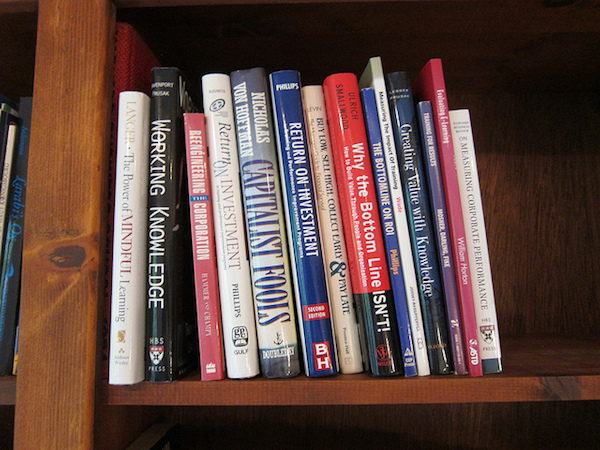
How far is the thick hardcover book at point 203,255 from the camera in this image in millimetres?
462

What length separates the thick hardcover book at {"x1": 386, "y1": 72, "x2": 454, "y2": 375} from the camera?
0.47m

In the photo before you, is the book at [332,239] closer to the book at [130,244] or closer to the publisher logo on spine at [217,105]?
the publisher logo on spine at [217,105]

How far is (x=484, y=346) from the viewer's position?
1.56 ft

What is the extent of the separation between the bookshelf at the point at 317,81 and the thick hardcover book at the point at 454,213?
55 millimetres

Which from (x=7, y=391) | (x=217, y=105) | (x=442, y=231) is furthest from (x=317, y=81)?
(x=7, y=391)

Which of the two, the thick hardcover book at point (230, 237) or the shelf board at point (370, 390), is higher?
the thick hardcover book at point (230, 237)

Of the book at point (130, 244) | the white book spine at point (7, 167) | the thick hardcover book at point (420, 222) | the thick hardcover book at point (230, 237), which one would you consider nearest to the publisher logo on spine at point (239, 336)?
the thick hardcover book at point (230, 237)

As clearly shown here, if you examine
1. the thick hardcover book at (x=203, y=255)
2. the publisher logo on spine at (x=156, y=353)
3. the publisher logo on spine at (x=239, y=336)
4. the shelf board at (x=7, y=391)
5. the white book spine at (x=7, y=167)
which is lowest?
the shelf board at (x=7, y=391)

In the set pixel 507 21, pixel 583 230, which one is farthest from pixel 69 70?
pixel 583 230

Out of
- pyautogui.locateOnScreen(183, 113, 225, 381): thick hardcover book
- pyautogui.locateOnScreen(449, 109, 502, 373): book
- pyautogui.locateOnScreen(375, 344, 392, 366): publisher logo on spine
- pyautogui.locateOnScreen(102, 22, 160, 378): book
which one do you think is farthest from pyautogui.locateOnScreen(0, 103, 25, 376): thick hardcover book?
pyautogui.locateOnScreen(449, 109, 502, 373): book

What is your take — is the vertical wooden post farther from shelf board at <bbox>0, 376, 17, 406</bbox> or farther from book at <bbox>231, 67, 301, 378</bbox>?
book at <bbox>231, 67, 301, 378</bbox>

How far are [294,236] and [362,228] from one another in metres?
0.09

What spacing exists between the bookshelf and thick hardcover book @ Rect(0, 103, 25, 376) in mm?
52

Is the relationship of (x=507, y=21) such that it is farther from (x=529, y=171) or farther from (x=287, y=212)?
(x=287, y=212)
